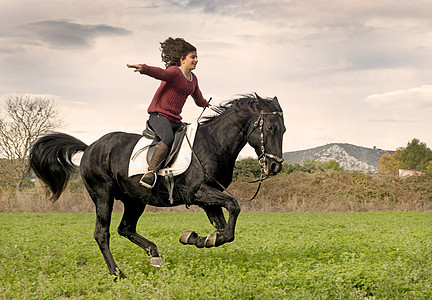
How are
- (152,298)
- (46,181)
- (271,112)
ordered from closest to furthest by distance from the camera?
(152,298) → (271,112) → (46,181)

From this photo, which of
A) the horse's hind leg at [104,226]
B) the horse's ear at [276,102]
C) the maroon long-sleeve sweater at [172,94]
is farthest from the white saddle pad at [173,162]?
the horse's ear at [276,102]

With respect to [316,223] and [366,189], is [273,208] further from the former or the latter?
[316,223]

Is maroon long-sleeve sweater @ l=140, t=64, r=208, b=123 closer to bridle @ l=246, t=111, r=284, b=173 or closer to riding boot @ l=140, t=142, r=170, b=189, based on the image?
riding boot @ l=140, t=142, r=170, b=189

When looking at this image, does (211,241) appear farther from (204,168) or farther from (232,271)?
(232,271)

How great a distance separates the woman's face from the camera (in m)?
7.98

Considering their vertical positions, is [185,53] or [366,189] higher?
[185,53]

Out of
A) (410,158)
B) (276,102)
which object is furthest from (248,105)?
(410,158)

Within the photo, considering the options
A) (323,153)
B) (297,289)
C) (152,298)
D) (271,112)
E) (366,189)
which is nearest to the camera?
(152,298)

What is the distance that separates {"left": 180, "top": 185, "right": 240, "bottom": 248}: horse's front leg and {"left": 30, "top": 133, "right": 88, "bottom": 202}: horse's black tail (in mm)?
3627

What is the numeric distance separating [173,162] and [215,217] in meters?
1.11

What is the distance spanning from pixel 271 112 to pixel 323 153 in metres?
133

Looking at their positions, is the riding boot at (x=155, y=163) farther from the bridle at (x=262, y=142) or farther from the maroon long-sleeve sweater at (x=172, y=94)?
the bridle at (x=262, y=142)

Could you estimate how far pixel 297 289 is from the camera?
6977mm

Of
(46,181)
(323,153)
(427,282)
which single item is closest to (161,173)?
(46,181)
